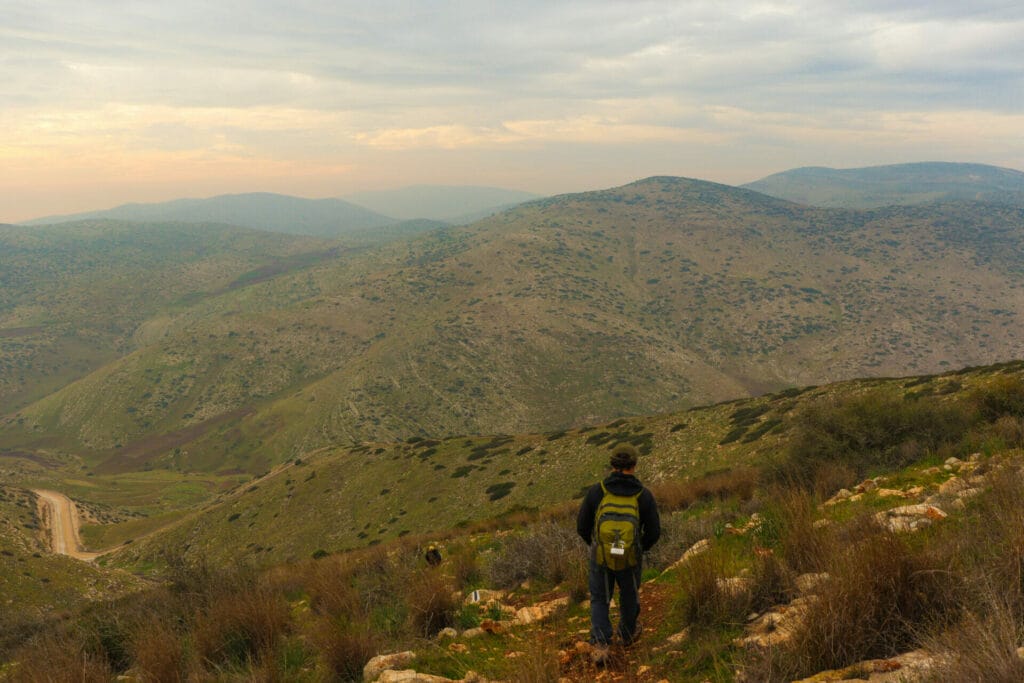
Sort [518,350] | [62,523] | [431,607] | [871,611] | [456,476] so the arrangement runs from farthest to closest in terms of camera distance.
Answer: [518,350] → [62,523] → [456,476] → [431,607] → [871,611]

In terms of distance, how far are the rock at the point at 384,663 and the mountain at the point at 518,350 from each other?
93.9m

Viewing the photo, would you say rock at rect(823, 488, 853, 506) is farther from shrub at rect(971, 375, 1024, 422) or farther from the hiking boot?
shrub at rect(971, 375, 1024, 422)

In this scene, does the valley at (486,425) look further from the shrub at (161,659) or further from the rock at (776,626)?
the shrub at (161,659)

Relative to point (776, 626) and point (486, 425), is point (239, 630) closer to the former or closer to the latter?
point (776, 626)

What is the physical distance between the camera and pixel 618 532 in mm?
5691

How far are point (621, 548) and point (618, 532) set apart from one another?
0.18 metres

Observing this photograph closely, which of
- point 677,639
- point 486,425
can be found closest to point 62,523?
point 486,425

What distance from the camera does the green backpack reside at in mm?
5641

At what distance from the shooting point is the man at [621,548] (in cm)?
565

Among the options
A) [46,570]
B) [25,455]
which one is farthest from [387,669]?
[25,455]

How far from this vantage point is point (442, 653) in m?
5.85

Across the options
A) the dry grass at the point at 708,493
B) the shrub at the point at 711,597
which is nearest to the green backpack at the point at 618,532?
the shrub at the point at 711,597

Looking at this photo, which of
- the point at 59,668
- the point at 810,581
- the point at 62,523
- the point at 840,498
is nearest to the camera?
the point at 810,581

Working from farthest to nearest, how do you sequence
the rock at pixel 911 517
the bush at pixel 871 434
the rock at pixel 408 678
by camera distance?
the bush at pixel 871 434 → the rock at pixel 911 517 → the rock at pixel 408 678
